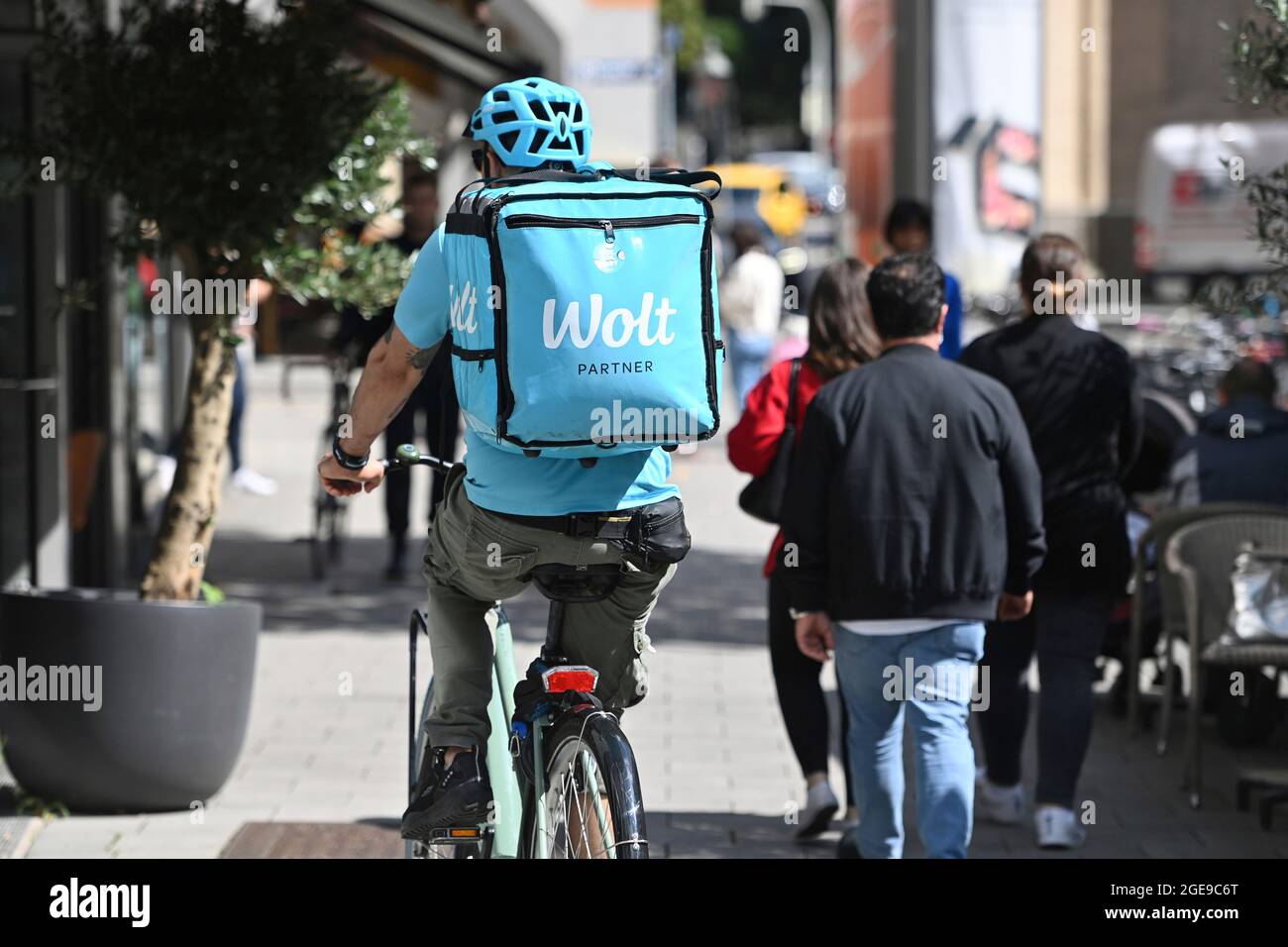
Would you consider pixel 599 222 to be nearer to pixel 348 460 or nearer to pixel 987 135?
pixel 348 460

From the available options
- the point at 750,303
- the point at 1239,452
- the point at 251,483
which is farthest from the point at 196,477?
the point at 750,303

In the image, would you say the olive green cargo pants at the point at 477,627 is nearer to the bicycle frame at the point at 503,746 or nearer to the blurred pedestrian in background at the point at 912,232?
the bicycle frame at the point at 503,746

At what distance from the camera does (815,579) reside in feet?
16.5

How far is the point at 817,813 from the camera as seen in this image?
6.04 metres

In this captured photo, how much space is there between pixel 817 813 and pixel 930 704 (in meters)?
1.19

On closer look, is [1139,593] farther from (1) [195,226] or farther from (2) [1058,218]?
(2) [1058,218]

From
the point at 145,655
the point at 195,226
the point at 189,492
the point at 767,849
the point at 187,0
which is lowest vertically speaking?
the point at 767,849

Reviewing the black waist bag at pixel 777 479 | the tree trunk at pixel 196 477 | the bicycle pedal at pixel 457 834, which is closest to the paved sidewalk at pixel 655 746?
the tree trunk at pixel 196 477

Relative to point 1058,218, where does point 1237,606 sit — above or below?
below

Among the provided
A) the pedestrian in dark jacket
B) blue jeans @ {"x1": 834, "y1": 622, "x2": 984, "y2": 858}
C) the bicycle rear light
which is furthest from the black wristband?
the pedestrian in dark jacket

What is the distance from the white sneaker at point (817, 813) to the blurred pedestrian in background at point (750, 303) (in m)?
9.51

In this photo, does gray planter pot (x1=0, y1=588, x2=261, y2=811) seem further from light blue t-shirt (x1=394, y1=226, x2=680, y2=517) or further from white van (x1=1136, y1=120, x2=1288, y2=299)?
white van (x1=1136, y1=120, x2=1288, y2=299)
